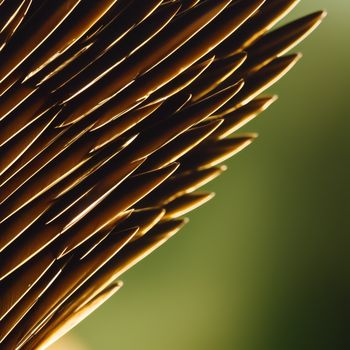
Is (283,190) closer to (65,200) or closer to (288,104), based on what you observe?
(288,104)

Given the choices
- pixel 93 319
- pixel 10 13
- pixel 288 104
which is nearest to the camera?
pixel 10 13

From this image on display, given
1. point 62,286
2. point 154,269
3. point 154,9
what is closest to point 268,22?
point 154,9

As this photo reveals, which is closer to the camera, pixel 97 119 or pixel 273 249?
pixel 97 119

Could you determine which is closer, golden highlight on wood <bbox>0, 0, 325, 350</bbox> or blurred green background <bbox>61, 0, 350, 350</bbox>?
golden highlight on wood <bbox>0, 0, 325, 350</bbox>

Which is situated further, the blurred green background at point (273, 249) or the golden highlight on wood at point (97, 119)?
the blurred green background at point (273, 249)
